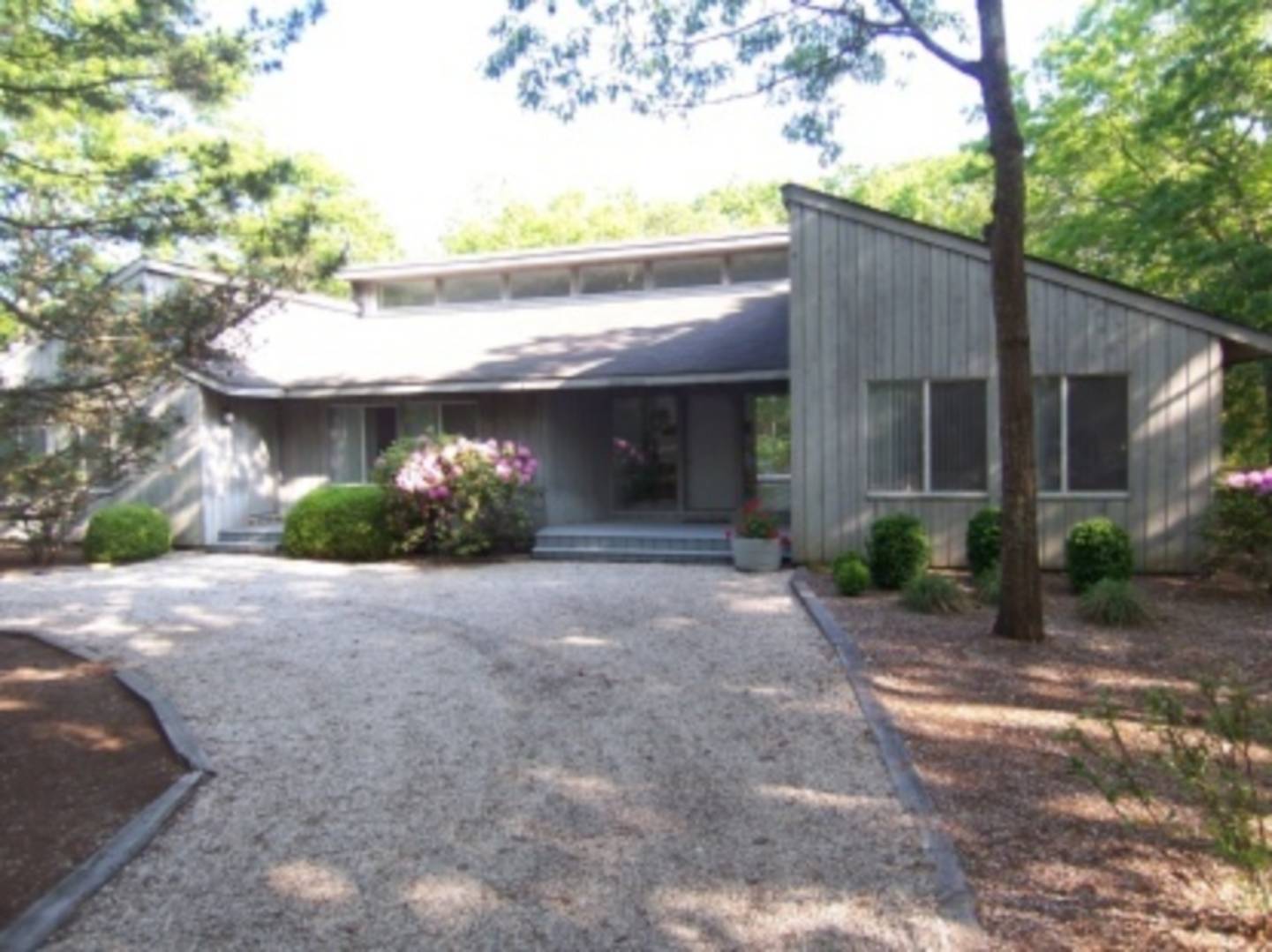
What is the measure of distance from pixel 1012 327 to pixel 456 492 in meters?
7.94

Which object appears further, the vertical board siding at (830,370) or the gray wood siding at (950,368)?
the vertical board siding at (830,370)

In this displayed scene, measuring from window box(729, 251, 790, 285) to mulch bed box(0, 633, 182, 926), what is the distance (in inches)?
517

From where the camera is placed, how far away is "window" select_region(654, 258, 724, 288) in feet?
58.3

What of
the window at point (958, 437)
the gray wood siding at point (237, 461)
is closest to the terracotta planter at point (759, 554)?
the window at point (958, 437)

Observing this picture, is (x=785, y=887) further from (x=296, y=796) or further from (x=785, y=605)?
(x=785, y=605)

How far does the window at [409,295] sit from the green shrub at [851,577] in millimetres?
12292

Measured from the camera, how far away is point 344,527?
44.4ft

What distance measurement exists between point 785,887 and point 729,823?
2.03ft

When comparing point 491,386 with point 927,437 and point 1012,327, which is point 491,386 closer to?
point 927,437

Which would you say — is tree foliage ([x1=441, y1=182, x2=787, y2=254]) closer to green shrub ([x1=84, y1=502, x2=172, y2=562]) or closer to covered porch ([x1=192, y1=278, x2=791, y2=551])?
covered porch ([x1=192, y1=278, x2=791, y2=551])

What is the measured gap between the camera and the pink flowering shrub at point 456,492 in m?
12.8

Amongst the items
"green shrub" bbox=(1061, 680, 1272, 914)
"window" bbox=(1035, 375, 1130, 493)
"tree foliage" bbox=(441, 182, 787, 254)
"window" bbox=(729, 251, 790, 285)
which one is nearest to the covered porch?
"window" bbox=(729, 251, 790, 285)

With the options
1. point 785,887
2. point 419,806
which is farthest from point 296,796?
point 785,887

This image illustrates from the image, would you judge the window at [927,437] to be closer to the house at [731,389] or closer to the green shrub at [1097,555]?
the house at [731,389]
